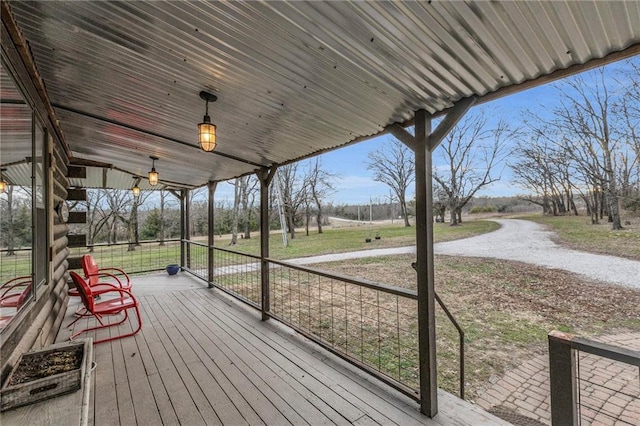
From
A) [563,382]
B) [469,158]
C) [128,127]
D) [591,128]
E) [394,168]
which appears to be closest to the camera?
[563,382]

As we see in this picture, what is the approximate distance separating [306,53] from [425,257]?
64.2 inches

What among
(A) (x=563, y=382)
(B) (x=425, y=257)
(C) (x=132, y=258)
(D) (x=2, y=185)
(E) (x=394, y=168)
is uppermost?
(E) (x=394, y=168)

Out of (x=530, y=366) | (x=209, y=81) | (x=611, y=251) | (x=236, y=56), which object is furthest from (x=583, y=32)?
(x=611, y=251)

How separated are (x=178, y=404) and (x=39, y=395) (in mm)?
1129

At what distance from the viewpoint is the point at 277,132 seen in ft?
9.43

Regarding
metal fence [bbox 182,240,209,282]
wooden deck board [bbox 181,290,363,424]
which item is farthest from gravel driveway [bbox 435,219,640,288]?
metal fence [bbox 182,240,209,282]

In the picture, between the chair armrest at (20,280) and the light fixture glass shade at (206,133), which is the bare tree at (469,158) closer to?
the light fixture glass shade at (206,133)

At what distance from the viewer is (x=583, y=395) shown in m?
2.90

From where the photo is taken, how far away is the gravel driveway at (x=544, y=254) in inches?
266

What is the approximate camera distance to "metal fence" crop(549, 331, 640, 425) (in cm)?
129

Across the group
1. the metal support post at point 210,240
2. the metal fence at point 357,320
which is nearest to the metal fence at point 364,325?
the metal fence at point 357,320

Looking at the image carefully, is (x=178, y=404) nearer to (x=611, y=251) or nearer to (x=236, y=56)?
(x=236, y=56)

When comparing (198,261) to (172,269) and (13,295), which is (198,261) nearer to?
(172,269)

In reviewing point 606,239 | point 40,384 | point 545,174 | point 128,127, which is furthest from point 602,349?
point 545,174
